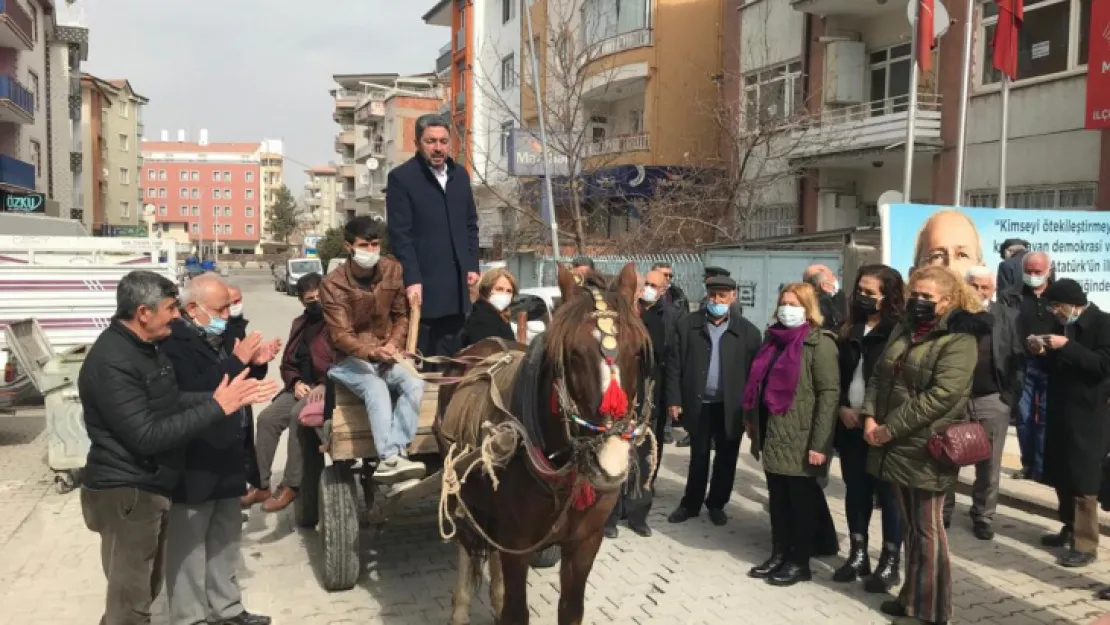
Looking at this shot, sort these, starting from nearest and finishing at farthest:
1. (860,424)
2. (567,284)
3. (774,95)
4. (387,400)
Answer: (567,284) → (387,400) → (860,424) → (774,95)

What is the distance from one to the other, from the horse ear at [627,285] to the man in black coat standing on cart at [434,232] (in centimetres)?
210

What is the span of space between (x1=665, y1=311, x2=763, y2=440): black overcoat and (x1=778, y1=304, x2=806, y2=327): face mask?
1007 millimetres

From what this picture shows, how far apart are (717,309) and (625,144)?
66.7 ft

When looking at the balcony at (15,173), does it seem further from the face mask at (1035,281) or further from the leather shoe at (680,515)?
the face mask at (1035,281)

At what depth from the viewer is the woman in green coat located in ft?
14.5

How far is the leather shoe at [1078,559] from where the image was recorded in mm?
5730

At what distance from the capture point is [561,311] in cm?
318

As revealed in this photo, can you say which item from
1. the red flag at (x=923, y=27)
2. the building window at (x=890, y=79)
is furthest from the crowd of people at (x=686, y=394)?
the building window at (x=890, y=79)

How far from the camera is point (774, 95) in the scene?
21609mm

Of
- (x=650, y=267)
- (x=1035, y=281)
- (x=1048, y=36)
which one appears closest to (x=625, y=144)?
(x=650, y=267)

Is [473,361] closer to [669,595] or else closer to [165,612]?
[669,595]

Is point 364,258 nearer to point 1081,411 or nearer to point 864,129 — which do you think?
point 1081,411

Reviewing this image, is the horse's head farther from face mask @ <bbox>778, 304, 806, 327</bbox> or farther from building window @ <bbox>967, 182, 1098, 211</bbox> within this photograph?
building window @ <bbox>967, 182, 1098, 211</bbox>

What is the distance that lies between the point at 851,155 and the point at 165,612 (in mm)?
17026
